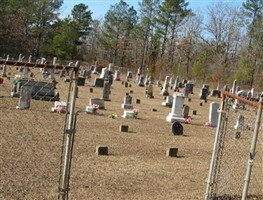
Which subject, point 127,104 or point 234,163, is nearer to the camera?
point 234,163

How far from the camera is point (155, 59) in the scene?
6794cm

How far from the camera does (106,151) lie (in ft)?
36.0

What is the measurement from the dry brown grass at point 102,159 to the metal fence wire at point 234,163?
1.65 ft

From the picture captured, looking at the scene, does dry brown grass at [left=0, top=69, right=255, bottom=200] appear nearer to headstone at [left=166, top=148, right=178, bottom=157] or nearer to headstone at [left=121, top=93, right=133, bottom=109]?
headstone at [left=166, top=148, right=178, bottom=157]

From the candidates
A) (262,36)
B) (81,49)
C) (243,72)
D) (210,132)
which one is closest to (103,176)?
(210,132)

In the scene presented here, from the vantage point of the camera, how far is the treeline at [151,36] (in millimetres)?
56906

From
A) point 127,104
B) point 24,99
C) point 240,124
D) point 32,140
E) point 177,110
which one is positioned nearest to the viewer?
point 32,140

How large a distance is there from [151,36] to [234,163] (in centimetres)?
5639

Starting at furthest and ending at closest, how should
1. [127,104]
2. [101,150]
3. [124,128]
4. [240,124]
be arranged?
[127,104], [240,124], [124,128], [101,150]

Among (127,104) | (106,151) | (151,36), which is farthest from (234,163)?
(151,36)

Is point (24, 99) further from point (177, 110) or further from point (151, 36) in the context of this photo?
point (151, 36)

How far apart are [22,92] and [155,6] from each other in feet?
167

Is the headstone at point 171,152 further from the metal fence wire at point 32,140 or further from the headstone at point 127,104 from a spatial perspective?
the headstone at point 127,104

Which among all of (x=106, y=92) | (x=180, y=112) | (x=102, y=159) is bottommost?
(x=102, y=159)
